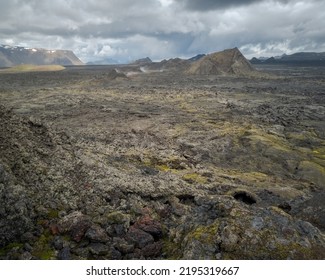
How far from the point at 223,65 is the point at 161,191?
314 feet

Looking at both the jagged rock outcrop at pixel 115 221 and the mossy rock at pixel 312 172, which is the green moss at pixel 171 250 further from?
the mossy rock at pixel 312 172

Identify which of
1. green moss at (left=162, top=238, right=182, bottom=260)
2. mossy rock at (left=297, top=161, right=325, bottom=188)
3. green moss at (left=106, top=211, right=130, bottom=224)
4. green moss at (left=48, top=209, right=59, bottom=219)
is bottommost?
mossy rock at (left=297, top=161, right=325, bottom=188)

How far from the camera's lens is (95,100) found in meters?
40.2

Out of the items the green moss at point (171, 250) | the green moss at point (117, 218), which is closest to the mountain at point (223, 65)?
the green moss at point (117, 218)

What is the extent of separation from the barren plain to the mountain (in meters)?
75.2

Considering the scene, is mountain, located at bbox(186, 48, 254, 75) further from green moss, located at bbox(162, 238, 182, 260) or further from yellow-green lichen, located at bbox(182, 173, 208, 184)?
green moss, located at bbox(162, 238, 182, 260)

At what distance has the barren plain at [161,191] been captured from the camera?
7879 millimetres

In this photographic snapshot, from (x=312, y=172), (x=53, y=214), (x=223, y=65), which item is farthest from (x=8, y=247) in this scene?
(x=223, y=65)

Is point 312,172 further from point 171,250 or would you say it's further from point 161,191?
point 171,250

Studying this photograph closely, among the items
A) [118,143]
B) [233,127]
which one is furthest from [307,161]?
[118,143]

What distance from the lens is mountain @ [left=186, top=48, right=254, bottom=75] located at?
3890 inches

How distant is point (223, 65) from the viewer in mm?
103438

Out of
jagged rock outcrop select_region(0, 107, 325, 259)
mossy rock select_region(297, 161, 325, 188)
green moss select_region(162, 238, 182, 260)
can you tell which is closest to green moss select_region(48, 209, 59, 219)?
jagged rock outcrop select_region(0, 107, 325, 259)

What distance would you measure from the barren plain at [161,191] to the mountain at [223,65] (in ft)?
247
